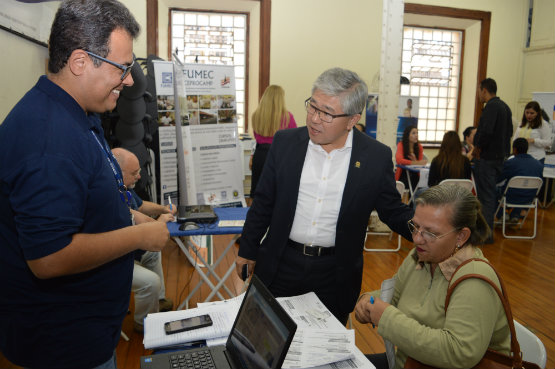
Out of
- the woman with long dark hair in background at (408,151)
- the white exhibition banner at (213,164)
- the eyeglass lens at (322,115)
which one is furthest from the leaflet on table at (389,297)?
the woman with long dark hair in background at (408,151)

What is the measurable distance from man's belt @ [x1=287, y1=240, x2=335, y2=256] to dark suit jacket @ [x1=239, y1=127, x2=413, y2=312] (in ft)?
0.15

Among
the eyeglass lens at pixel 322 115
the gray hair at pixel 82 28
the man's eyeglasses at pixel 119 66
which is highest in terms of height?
the gray hair at pixel 82 28

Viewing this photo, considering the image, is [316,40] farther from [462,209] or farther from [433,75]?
[462,209]

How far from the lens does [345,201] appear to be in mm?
1825

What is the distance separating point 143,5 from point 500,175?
623 cm

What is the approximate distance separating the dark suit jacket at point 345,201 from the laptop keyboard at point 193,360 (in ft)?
2.30

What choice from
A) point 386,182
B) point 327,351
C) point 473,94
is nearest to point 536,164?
point 473,94

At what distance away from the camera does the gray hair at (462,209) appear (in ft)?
4.71

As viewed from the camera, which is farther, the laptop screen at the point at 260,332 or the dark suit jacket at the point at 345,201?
the dark suit jacket at the point at 345,201

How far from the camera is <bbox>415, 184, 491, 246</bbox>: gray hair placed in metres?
1.43

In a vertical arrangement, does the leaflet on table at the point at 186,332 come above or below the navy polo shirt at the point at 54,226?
below

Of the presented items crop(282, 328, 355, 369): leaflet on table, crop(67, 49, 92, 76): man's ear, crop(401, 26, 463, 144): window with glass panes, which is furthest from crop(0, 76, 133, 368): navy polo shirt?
crop(401, 26, 463, 144): window with glass panes

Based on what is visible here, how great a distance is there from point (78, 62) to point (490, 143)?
5.38m

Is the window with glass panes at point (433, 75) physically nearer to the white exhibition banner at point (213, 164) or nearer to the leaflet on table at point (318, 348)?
the white exhibition banner at point (213, 164)
